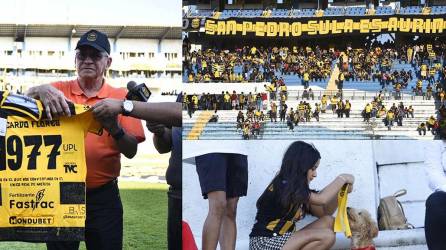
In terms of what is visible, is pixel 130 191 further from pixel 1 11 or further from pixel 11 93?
pixel 1 11

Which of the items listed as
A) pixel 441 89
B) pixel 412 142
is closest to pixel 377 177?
pixel 412 142

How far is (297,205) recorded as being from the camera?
9.15ft

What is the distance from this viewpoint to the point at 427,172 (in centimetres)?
284

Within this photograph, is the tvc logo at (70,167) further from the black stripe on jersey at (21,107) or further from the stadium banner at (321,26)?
the stadium banner at (321,26)

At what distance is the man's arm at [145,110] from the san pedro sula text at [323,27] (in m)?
0.40

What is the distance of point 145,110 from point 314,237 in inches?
37.3

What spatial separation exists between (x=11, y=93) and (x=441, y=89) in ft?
5.95

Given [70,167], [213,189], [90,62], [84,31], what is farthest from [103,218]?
[84,31]

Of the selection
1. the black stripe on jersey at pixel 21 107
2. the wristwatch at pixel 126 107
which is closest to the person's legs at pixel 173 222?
the wristwatch at pixel 126 107

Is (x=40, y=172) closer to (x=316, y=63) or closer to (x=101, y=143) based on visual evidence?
(x=101, y=143)

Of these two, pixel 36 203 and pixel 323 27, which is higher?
pixel 323 27

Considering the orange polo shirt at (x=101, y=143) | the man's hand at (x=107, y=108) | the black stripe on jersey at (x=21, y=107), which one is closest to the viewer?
the man's hand at (x=107, y=108)

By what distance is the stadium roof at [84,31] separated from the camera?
112 inches

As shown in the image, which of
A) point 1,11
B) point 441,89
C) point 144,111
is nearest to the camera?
point 144,111
